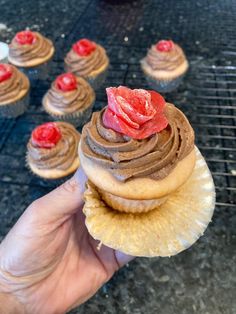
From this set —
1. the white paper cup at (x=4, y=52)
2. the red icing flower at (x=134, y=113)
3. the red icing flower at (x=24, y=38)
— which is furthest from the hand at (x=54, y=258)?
the white paper cup at (x=4, y=52)

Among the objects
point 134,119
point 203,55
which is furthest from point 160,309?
point 203,55

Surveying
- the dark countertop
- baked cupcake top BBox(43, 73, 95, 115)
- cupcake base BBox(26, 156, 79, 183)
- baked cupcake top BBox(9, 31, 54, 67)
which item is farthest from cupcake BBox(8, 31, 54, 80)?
cupcake base BBox(26, 156, 79, 183)

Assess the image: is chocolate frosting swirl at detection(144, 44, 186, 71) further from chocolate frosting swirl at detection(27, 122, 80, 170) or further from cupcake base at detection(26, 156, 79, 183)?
cupcake base at detection(26, 156, 79, 183)

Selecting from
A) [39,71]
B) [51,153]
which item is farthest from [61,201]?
[39,71]

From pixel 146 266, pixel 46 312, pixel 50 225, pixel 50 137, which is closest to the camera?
pixel 50 225

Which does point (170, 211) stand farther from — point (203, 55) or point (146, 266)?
point (203, 55)

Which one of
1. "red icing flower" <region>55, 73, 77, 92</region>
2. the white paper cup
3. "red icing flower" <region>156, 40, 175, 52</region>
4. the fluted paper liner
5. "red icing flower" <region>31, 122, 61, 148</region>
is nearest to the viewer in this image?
the fluted paper liner
